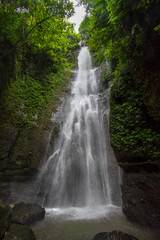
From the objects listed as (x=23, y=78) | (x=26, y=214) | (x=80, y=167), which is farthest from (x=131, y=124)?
(x=23, y=78)

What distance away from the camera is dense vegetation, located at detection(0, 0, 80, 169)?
231 inches

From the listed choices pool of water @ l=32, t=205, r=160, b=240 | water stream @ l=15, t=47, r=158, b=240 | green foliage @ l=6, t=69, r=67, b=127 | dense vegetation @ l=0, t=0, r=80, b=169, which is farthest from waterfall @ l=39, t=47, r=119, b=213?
green foliage @ l=6, t=69, r=67, b=127

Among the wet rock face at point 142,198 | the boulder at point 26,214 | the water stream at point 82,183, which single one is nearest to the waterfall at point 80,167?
the water stream at point 82,183

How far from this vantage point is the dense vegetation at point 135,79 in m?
4.23

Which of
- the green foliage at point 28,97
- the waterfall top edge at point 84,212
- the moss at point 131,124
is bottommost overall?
the waterfall top edge at point 84,212

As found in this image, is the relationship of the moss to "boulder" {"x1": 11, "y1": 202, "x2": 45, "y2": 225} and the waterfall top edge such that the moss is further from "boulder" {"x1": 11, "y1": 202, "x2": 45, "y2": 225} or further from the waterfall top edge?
"boulder" {"x1": 11, "y1": 202, "x2": 45, "y2": 225}

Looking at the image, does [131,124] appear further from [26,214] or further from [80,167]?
[26,214]

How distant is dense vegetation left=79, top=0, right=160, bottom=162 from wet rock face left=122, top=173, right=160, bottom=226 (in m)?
0.67

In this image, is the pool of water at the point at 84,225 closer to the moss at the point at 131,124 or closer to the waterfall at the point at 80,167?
the waterfall at the point at 80,167

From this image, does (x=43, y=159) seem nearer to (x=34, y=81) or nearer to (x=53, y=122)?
(x=53, y=122)

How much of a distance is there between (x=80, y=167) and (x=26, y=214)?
338cm

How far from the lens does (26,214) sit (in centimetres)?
423

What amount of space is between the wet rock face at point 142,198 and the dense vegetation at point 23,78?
176 inches

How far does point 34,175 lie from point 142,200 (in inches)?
190
